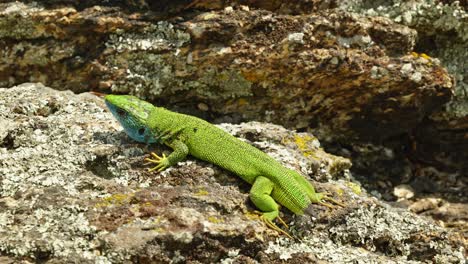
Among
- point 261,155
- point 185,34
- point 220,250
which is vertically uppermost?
point 185,34

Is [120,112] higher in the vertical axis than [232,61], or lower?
lower

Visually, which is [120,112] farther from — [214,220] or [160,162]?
[214,220]

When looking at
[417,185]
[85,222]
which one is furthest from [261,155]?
[417,185]

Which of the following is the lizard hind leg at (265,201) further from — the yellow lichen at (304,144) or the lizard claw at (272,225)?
the yellow lichen at (304,144)

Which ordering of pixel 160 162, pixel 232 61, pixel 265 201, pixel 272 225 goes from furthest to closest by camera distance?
pixel 232 61
pixel 160 162
pixel 265 201
pixel 272 225

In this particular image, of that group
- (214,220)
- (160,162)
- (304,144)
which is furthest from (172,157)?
(304,144)

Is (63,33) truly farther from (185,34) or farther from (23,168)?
(23,168)
